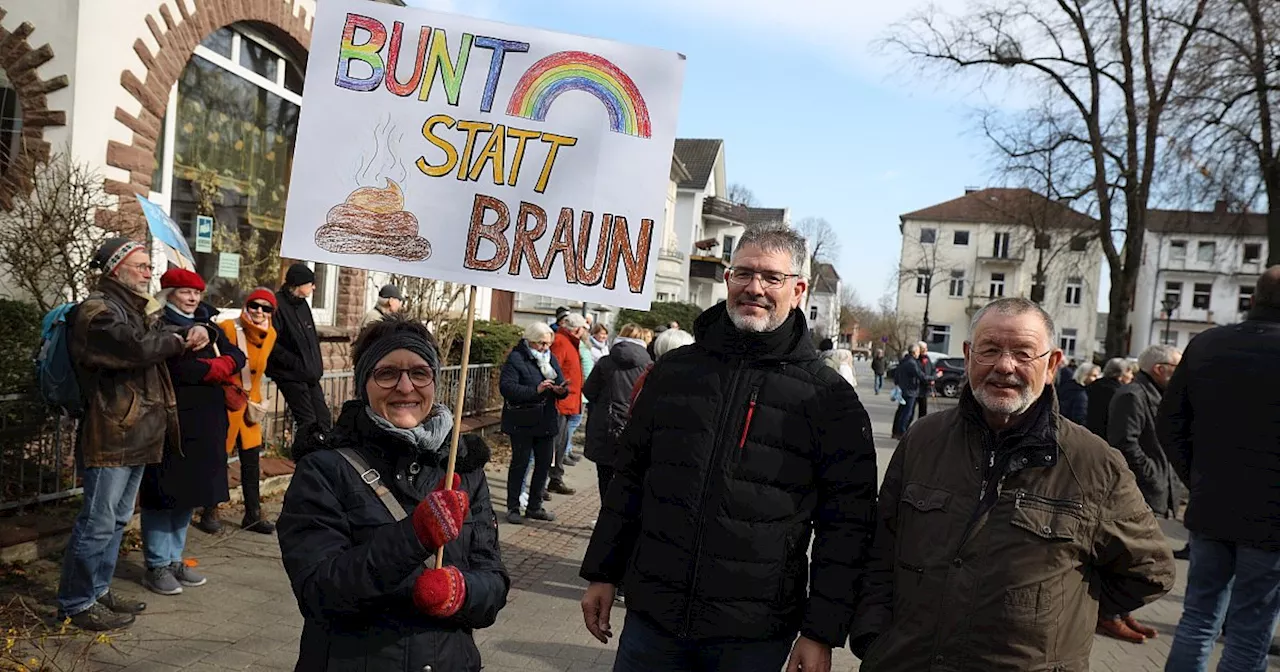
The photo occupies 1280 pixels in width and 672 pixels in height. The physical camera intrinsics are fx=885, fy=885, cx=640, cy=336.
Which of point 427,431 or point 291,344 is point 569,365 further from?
point 427,431

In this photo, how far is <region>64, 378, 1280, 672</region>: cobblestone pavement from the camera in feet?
14.3

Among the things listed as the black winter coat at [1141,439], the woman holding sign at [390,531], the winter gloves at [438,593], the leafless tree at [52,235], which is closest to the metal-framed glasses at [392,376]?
the woman holding sign at [390,531]

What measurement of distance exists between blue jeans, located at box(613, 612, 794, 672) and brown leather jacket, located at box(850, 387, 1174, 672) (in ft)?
0.85

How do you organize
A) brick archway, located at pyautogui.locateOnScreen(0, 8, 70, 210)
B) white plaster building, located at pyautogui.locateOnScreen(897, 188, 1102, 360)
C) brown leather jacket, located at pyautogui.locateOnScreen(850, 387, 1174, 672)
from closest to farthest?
brown leather jacket, located at pyautogui.locateOnScreen(850, 387, 1174, 672)
brick archway, located at pyautogui.locateOnScreen(0, 8, 70, 210)
white plaster building, located at pyautogui.locateOnScreen(897, 188, 1102, 360)

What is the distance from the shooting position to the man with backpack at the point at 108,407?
14.1 ft

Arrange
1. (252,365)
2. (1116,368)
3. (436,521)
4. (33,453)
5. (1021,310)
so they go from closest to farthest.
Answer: (436,521) → (1021,310) → (33,453) → (252,365) → (1116,368)

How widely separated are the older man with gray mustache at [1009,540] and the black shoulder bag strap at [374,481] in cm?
133

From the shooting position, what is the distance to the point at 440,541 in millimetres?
2105

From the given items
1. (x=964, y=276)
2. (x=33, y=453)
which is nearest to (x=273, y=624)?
(x=33, y=453)

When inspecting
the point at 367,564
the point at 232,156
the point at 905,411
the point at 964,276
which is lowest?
the point at 905,411

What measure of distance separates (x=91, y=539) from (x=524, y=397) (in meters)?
3.80

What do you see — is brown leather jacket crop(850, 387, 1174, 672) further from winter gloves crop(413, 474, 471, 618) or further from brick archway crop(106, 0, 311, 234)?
brick archway crop(106, 0, 311, 234)

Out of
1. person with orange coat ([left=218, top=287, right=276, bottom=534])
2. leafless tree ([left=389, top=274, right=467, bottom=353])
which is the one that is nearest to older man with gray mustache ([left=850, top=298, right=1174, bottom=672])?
person with orange coat ([left=218, top=287, right=276, bottom=534])

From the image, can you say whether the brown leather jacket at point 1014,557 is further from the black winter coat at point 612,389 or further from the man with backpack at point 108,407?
the black winter coat at point 612,389
